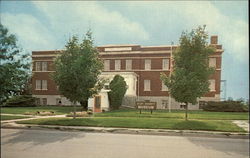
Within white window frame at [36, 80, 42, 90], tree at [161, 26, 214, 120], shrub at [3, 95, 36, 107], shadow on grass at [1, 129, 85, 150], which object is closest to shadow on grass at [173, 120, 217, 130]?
tree at [161, 26, 214, 120]

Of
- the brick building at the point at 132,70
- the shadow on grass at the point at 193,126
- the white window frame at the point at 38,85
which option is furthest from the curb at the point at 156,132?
the white window frame at the point at 38,85

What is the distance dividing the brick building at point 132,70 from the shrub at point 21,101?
0.06 metres

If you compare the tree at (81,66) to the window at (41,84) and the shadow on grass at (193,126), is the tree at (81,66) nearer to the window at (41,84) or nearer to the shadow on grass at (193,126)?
the window at (41,84)

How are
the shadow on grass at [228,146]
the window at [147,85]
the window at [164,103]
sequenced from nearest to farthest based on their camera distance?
the shadow on grass at [228,146] → the window at [147,85] → the window at [164,103]

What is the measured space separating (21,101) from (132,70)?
53.7 inches

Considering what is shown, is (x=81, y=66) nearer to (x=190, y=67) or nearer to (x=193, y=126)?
(x=190, y=67)

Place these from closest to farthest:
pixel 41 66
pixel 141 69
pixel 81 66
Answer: pixel 41 66, pixel 141 69, pixel 81 66

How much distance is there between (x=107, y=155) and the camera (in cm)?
262

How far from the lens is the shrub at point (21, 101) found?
2.14 m

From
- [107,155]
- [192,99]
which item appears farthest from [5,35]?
[192,99]

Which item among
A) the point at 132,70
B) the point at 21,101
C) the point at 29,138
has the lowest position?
the point at 29,138

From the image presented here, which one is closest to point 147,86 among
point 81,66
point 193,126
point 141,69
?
point 141,69

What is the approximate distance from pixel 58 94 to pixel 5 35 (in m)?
1.15

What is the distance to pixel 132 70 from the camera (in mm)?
2971
